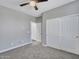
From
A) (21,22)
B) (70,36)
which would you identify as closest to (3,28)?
(21,22)

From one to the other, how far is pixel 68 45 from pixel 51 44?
1.22 m

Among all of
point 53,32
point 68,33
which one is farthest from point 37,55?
point 68,33

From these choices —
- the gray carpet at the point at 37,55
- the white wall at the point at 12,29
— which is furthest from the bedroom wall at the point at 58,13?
the white wall at the point at 12,29

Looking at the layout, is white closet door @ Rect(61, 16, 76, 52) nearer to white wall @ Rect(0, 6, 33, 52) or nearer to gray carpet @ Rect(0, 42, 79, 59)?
gray carpet @ Rect(0, 42, 79, 59)

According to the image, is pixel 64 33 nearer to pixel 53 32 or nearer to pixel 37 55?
pixel 53 32

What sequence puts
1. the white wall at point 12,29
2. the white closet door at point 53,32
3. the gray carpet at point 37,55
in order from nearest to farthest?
the gray carpet at point 37,55
the white wall at point 12,29
the white closet door at point 53,32

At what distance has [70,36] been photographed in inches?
138

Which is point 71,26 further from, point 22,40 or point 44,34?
point 22,40

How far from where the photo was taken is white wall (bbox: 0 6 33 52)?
12.2 ft

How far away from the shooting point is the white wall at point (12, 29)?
3719mm

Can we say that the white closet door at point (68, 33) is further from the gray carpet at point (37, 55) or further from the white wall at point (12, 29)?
the white wall at point (12, 29)

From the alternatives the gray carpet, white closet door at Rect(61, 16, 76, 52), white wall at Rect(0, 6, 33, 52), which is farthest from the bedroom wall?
white wall at Rect(0, 6, 33, 52)

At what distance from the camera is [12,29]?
4.22m

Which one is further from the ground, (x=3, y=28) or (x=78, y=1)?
(x=78, y=1)
